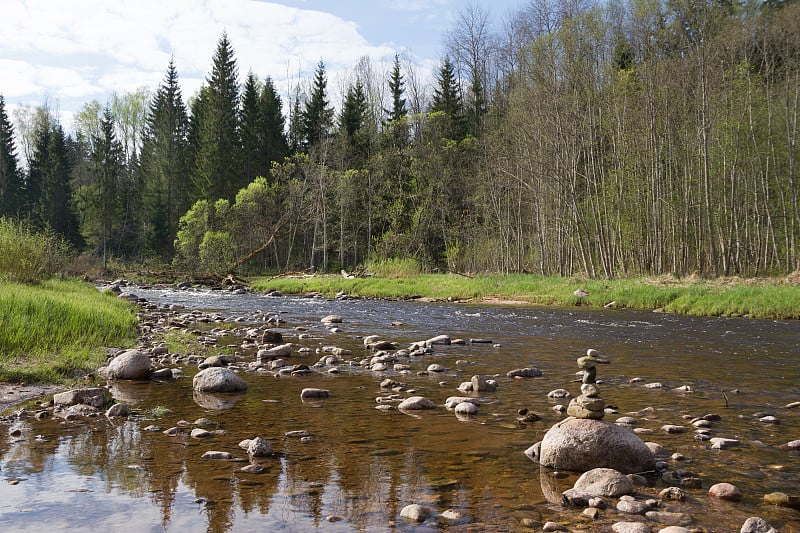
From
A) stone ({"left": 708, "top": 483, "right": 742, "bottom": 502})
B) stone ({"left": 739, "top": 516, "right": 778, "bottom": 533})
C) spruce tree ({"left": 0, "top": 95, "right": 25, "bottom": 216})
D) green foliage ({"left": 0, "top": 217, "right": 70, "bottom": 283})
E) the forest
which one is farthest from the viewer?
spruce tree ({"left": 0, "top": 95, "right": 25, "bottom": 216})

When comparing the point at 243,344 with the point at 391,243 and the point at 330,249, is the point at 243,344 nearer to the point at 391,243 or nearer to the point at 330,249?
the point at 391,243

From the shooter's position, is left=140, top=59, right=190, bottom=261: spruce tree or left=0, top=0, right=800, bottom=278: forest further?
left=140, top=59, right=190, bottom=261: spruce tree

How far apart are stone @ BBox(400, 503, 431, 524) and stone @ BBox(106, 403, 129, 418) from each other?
3909 millimetres

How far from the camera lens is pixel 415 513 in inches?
148

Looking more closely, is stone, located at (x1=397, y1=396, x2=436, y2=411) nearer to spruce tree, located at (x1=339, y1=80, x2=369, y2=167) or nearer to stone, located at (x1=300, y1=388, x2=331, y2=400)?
stone, located at (x1=300, y1=388, x2=331, y2=400)

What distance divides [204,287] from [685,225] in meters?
27.5

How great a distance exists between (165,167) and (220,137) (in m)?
6.78

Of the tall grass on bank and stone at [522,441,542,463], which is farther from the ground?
the tall grass on bank

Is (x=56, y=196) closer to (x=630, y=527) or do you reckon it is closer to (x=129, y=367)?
(x=129, y=367)

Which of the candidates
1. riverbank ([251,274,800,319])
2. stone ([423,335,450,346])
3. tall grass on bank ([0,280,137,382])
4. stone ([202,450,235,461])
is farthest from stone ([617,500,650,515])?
riverbank ([251,274,800,319])

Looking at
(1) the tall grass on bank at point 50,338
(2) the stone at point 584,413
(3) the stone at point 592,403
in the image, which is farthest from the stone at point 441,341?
(3) the stone at point 592,403

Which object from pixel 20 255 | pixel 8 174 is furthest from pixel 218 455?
pixel 8 174

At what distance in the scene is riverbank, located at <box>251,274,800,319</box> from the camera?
57.7 feet

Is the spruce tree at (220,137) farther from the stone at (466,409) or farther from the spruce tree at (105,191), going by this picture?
the stone at (466,409)
